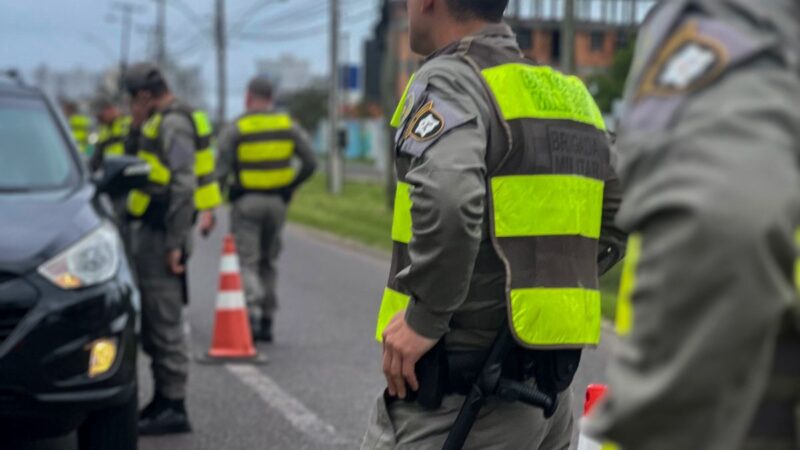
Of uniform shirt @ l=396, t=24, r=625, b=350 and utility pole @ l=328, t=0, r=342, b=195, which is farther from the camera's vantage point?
utility pole @ l=328, t=0, r=342, b=195

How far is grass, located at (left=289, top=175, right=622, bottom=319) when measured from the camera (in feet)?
43.5

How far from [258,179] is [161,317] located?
3181 millimetres

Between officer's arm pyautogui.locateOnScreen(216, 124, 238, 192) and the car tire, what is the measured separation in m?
4.23

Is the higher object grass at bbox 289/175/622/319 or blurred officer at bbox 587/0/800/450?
blurred officer at bbox 587/0/800/450

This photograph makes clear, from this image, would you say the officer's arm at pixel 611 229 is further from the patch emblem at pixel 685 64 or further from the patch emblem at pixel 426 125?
the patch emblem at pixel 685 64

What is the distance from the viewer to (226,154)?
966 cm

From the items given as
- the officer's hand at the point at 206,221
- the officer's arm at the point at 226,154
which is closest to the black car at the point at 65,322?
the officer's hand at the point at 206,221

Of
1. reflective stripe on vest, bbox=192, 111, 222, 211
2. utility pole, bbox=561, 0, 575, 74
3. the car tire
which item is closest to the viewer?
the car tire

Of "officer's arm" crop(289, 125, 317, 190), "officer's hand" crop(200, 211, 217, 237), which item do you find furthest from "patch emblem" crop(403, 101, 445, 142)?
"officer's arm" crop(289, 125, 317, 190)

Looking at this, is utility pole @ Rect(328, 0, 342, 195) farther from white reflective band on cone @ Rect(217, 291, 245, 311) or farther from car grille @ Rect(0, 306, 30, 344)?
car grille @ Rect(0, 306, 30, 344)

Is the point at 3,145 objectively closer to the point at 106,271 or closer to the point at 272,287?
the point at 106,271

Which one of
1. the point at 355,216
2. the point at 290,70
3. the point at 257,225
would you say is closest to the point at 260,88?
the point at 257,225

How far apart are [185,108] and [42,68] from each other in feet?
402

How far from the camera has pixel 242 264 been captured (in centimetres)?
983
